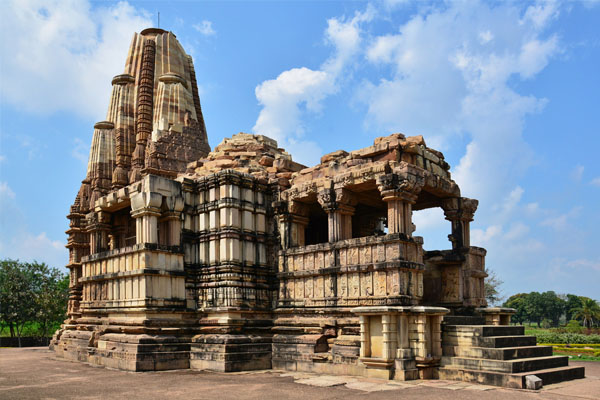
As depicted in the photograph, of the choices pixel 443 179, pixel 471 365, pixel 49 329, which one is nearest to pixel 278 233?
pixel 443 179

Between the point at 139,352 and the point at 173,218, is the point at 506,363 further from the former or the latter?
the point at 173,218

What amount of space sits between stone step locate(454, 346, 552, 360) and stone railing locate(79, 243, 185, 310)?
863cm

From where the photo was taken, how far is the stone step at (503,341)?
12.6m

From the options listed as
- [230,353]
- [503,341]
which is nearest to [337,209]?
[230,353]

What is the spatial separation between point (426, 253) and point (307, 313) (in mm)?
4129

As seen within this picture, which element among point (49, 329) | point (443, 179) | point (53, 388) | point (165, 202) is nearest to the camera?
point (53, 388)

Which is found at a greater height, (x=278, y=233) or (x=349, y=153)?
(x=349, y=153)

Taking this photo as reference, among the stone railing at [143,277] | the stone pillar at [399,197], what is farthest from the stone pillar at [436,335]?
the stone railing at [143,277]

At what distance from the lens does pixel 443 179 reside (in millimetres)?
15984

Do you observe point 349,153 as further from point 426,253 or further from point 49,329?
point 49,329

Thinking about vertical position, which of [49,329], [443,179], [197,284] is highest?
[443,179]

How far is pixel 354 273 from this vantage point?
48.7 feet

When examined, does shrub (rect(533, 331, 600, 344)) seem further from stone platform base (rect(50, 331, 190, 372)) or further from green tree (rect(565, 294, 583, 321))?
green tree (rect(565, 294, 583, 321))

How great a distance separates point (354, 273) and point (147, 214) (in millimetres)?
6624
